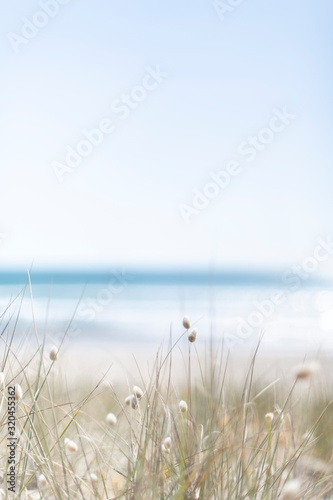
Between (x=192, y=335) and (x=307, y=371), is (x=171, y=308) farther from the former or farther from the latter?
(x=307, y=371)

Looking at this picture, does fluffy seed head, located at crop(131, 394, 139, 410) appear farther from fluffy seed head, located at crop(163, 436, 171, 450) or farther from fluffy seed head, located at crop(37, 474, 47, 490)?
fluffy seed head, located at crop(37, 474, 47, 490)

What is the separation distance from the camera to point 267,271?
2509 cm

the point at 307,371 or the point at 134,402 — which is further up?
the point at 307,371

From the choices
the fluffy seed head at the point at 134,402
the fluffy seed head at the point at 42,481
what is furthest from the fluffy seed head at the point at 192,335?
the fluffy seed head at the point at 42,481

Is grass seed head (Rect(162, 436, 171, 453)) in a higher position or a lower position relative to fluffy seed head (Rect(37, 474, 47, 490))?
higher

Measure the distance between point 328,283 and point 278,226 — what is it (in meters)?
3.57

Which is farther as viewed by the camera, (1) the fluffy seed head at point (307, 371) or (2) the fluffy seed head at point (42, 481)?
(2) the fluffy seed head at point (42, 481)

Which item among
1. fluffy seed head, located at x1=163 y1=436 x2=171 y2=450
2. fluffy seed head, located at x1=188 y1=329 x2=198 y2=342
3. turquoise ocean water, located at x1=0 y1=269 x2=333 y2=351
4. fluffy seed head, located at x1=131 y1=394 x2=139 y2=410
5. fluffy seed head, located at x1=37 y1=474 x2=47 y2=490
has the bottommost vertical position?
turquoise ocean water, located at x1=0 y1=269 x2=333 y2=351

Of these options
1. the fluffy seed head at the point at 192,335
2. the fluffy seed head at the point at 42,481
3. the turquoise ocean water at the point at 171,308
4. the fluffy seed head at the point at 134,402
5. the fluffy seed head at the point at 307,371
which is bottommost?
the turquoise ocean water at the point at 171,308

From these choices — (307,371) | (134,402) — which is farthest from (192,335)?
(307,371)

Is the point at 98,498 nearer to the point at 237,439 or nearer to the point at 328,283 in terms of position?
the point at 237,439

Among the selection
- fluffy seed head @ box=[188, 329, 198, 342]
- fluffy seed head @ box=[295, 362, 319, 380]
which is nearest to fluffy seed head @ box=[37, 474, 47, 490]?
fluffy seed head @ box=[188, 329, 198, 342]

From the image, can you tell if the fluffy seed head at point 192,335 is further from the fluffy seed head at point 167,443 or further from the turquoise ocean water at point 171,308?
the fluffy seed head at point 167,443

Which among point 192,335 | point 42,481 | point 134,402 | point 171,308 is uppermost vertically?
point 192,335
